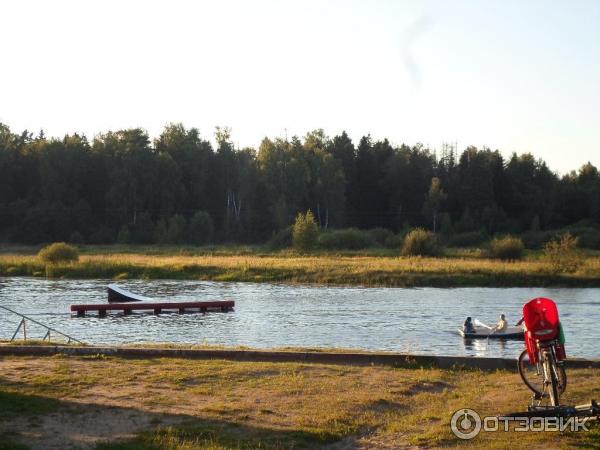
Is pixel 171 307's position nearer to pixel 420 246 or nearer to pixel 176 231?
pixel 420 246

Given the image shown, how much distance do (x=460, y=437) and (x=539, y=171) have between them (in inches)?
4634

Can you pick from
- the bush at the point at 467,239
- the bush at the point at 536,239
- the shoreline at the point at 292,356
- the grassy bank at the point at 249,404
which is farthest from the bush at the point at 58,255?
the bush at the point at 536,239

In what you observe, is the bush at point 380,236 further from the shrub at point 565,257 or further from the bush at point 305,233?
the shrub at point 565,257

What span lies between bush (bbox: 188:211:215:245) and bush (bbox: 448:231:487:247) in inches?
1174

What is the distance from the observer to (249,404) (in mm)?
11406

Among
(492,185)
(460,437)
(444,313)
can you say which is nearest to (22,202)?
(492,185)

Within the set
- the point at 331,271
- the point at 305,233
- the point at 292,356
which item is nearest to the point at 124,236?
the point at 305,233

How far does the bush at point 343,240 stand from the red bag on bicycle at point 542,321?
70.0 m

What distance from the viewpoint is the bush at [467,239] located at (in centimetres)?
9144

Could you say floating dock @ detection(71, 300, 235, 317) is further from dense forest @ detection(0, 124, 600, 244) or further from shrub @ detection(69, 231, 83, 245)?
shrub @ detection(69, 231, 83, 245)

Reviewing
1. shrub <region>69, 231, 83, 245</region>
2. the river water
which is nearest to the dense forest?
shrub <region>69, 231, 83, 245</region>

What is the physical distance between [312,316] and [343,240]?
49.7 m

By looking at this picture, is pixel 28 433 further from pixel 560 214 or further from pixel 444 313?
pixel 560 214

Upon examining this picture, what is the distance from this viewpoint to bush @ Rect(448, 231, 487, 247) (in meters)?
91.4
